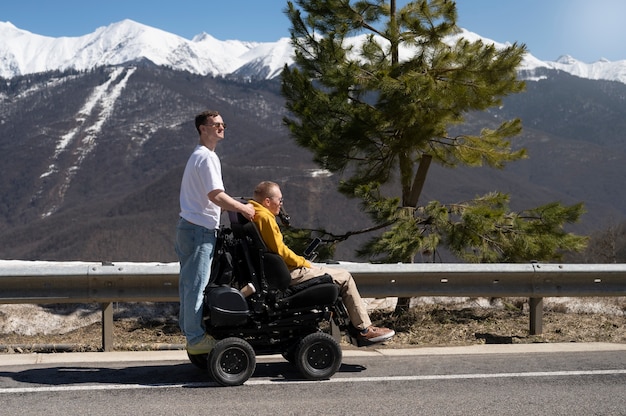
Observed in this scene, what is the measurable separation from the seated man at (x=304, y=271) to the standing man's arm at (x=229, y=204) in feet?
0.44

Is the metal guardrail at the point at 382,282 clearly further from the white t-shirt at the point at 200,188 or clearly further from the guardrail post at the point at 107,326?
the white t-shirt at the point at 200,188

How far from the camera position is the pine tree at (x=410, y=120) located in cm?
1079

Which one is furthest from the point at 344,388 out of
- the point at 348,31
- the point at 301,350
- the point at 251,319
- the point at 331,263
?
the point at 348,31

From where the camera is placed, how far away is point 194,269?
5898 millimetres

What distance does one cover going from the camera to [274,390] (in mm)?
5660

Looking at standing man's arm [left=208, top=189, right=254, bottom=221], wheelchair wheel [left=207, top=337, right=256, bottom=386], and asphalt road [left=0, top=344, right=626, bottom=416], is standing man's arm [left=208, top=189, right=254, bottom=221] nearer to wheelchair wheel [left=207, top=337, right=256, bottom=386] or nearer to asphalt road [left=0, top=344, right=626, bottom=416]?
wheelchair wheel [left=207, top=337, right=256, bottom=386]

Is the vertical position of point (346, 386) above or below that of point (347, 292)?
below

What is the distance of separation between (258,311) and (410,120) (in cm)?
529

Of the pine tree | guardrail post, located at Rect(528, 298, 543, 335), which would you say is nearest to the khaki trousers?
guardrail post, located at Rect(528, 298, 543, 335)

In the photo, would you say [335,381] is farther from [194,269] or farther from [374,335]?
[194,269]

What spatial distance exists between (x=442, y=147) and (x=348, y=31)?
2.08 m

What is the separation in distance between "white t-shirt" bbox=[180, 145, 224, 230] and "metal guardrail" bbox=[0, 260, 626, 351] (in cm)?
142

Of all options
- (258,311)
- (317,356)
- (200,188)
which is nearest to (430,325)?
(317,356)

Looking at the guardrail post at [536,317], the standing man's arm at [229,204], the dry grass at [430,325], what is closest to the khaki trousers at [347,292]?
the standing man's arm at [229,204]
